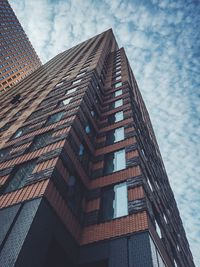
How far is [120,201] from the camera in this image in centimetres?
1105

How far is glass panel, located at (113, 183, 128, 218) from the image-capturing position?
1037cm

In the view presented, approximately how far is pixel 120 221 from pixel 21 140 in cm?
900

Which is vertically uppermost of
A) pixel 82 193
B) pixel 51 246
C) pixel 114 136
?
pixel 51 246

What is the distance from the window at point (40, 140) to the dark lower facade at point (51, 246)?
17.8 ft

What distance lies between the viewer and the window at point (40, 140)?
45.0 ft

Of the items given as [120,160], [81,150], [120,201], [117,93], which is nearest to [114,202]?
[120,201]

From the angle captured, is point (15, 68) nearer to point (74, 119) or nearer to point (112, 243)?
point (74, 119)

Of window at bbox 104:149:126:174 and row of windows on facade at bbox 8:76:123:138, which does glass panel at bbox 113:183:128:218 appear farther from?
row of windows on facade at bbox 8:76:123:138

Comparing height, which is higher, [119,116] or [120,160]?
[119,116]

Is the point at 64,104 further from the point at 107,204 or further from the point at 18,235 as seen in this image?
the point at 18,235

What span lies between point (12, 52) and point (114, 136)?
7130cm

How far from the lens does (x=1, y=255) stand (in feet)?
22.5

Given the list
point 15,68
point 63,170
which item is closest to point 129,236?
point 63,170

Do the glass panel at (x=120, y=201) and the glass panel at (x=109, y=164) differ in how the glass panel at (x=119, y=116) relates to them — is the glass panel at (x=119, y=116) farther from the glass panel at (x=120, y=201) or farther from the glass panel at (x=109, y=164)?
the glass panel at (x=120, y=201)
